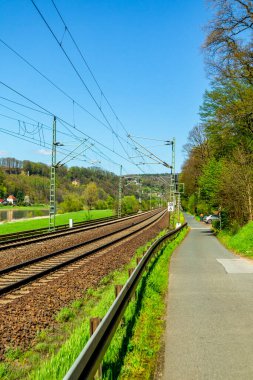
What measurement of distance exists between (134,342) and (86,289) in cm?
529

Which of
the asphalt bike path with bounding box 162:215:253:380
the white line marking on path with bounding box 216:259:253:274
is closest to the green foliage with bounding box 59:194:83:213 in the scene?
the white line marking on path with bounding box 216:259:253:274

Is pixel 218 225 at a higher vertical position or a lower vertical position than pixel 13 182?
lower

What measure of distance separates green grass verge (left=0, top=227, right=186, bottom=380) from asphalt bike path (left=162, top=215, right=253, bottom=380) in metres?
0.27

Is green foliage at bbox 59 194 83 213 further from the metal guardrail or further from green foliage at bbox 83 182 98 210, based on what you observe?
the metal guardrail

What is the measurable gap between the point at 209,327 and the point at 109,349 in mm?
2164

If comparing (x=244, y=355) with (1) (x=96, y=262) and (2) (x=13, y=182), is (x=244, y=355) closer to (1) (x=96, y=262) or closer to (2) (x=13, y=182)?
(1) (x=96, y=262)

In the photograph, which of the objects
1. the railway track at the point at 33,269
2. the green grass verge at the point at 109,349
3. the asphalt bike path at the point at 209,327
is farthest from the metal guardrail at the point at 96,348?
the railway track at the point at 33,269

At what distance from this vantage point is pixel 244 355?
5730 mm

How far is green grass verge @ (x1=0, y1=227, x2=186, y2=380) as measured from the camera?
518cm

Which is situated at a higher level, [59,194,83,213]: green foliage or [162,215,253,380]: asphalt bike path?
[59,194,83,213]: green foliage

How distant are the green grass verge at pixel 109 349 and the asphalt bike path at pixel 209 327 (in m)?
0.27

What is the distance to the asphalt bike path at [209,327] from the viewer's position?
17.2ft

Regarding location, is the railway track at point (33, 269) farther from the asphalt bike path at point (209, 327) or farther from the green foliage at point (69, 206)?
the green foliage at point (69, 206)

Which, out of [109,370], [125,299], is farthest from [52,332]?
[109,370]
